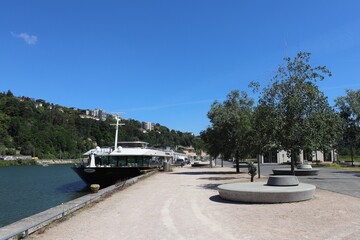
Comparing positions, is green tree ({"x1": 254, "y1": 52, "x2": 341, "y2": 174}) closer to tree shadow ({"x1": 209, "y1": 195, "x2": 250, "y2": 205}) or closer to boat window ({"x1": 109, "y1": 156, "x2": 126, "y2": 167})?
tree shadow ({"x1": 209, "y1": 195, "x2": 250, "y2": 205})

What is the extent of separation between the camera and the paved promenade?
8750mm

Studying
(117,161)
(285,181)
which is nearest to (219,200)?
(285,181)

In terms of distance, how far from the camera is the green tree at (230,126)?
34812mm

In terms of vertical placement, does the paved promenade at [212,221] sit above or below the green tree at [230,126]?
below

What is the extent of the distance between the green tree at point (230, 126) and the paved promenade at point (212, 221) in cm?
2024

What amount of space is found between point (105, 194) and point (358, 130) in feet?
176

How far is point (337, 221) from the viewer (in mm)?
10047

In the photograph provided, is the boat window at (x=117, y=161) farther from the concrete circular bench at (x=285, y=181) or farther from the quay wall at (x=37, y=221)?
the concrete circular bench at (x=285, y=181)

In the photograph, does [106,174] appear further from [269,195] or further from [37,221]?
[37,221]

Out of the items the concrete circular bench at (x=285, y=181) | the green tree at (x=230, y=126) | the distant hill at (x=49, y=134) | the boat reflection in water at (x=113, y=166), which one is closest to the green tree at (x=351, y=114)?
the green tree at (x=230, y=126)

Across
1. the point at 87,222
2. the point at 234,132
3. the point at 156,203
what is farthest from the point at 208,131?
the point at 87,222

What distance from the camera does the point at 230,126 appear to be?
35562 millimetres

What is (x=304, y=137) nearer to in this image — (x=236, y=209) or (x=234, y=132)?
(x=236, y=209)

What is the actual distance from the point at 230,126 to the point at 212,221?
1007 inches
